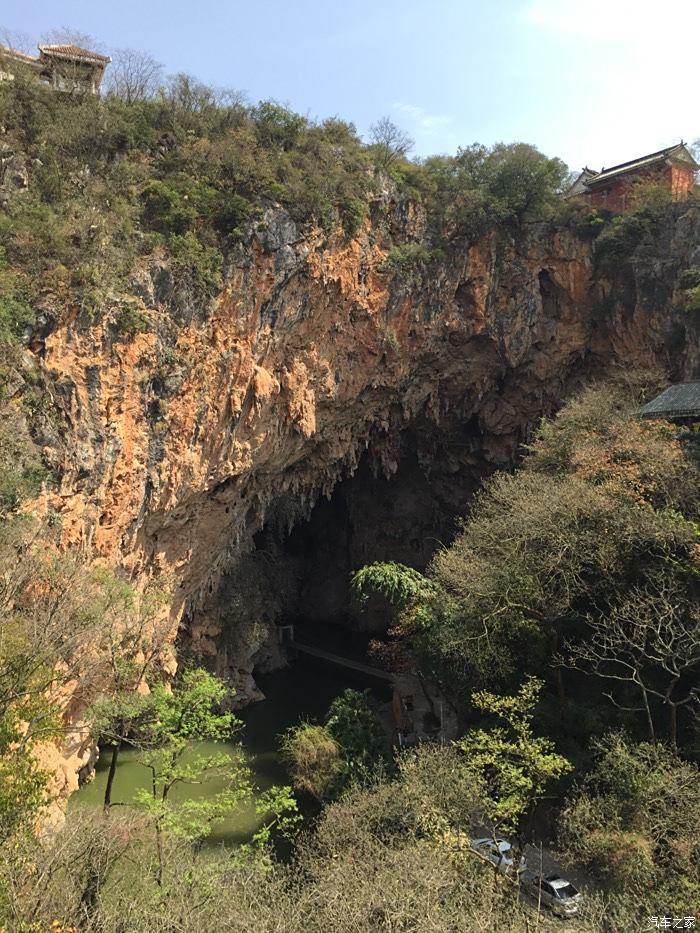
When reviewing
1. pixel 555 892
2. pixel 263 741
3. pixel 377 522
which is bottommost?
pixel 263 741

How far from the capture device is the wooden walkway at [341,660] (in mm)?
21344

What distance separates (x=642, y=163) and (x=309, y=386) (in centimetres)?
1454

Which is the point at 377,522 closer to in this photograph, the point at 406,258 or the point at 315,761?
the point at 406,258

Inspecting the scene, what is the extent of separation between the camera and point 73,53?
15.5m

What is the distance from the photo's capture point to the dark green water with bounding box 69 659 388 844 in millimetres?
12250

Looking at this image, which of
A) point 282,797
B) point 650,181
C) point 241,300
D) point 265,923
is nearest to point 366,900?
point 265,923

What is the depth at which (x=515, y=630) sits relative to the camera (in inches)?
451

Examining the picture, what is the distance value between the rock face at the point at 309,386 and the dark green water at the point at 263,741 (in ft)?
4.60

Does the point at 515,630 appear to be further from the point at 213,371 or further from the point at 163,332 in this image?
the point at 163,332

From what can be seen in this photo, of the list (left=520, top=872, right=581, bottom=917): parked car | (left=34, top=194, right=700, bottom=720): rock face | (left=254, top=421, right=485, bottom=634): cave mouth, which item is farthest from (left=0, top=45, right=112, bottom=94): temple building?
(left=520, top=872, right=581, bottom=917): parked car

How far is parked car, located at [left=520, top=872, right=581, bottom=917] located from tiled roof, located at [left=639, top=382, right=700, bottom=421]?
34.1 feet

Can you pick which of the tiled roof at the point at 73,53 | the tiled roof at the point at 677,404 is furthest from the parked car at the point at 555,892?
the tiled roof at the point at 73,53

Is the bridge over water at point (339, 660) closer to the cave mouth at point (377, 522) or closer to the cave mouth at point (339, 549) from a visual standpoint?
the cave mouth at point (339, 549)

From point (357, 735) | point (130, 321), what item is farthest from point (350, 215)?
point (357, 735)
